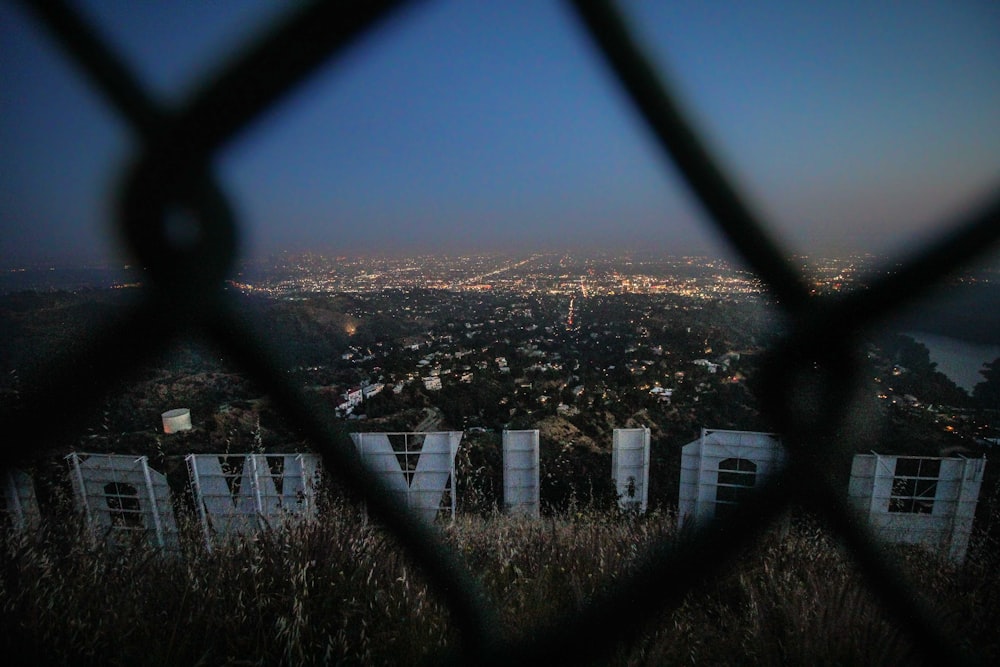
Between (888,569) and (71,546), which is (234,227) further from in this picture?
(71,546)

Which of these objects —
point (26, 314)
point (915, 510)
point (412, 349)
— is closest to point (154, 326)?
point (26, 314)

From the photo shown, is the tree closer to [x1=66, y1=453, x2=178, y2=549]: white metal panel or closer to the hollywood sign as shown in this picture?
the hollywood sign

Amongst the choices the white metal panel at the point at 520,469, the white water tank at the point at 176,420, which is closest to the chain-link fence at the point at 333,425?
the white metal panel at the point at 520,469

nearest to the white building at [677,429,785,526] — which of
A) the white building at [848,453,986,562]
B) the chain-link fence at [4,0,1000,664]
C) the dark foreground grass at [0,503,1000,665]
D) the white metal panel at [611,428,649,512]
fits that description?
the white metal panel at [611,428,649,512]

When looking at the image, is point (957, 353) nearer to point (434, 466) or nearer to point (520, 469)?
point (434, 466)

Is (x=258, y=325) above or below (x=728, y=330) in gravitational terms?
above

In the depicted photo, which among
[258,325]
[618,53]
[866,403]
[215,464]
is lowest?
[215,464]
